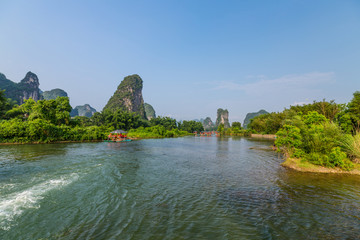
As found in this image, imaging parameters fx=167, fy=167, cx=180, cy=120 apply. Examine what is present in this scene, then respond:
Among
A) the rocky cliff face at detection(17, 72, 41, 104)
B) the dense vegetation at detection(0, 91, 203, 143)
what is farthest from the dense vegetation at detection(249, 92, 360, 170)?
the rocky cliff face at detection(17, 72, 41, 104)

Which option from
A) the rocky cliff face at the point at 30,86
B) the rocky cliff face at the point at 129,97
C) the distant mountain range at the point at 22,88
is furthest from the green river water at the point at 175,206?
the rocky cliff face at the point at 30,86

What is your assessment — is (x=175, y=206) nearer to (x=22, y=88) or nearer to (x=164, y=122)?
(x=164, y=122)

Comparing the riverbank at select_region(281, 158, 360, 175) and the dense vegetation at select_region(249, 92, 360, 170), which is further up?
the dense vegetation at select_region(249, 92, 360, 170)

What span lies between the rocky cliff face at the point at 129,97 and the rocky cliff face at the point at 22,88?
54.6 meters

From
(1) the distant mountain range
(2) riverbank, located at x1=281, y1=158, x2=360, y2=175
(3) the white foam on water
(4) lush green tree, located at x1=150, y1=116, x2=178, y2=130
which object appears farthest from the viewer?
(1) the distant mountain range

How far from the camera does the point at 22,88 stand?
12412 centimetres

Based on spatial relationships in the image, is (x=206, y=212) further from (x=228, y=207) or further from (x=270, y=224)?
(x=270, y=224)

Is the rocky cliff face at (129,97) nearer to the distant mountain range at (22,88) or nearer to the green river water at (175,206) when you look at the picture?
the distant mountain range at (22,88)

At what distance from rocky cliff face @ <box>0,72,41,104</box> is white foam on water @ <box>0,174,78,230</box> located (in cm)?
14586

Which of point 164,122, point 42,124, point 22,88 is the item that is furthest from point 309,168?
point 22,88

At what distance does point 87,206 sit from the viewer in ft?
25.6

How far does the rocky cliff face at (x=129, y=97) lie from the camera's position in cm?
14973

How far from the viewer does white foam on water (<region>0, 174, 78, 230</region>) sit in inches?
258

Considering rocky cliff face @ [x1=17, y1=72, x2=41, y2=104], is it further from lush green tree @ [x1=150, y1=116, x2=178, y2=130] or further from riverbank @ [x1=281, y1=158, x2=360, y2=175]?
riverbank @ [x1=281, y1=158, x2=360, y2=175]
